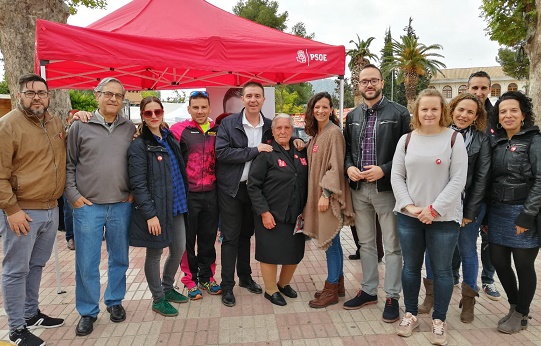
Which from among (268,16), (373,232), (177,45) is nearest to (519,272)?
(373,232)

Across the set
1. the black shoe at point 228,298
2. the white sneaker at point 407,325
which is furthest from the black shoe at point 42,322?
the white sneaker at point 407,325

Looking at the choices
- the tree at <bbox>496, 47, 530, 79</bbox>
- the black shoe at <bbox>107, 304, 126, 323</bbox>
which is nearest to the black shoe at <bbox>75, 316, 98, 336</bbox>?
the black shoe at <bbox>107, 304, 126, 323</bbox>

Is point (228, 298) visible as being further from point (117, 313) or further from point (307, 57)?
point (307, 57)

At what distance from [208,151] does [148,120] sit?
69 centimetres

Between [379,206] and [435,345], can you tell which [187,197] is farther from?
[435,345]

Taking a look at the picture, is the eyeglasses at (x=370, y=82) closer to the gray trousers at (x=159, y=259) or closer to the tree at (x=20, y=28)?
the gray trousers at (x=159, y=259)

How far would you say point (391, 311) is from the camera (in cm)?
324

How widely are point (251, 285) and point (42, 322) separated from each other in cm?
192

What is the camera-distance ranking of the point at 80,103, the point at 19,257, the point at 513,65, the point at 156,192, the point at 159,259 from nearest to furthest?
1. the point at 19,257
2. the point at 156,192
3. the point at 159,259
4. the point at 80,103
5. the point at 513,65

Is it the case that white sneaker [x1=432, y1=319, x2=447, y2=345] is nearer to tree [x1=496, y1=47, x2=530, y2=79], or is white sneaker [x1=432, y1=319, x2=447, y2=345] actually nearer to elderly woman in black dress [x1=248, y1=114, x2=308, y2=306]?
elderly woman in black dress [x1=248, y1=114, x2=308, y2=306]

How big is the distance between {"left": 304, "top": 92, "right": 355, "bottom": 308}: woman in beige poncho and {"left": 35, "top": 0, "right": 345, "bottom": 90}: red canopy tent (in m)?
1.19

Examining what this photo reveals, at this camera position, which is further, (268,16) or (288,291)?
(268,16)

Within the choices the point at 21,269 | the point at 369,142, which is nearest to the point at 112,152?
the point at 21,269

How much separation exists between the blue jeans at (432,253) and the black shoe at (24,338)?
9.63 ft
